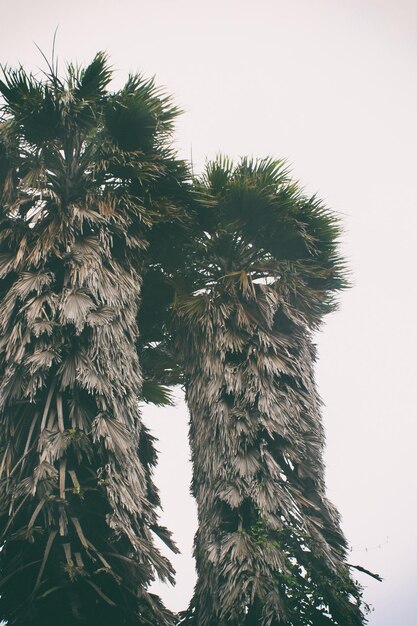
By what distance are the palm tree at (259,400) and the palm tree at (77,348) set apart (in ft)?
2.28

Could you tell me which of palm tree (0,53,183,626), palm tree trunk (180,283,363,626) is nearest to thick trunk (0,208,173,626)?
palm tree (0,53,183,626)

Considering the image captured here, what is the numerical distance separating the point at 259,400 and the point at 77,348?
2.22 metres

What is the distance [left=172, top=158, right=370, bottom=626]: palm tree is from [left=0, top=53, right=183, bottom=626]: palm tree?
69cm

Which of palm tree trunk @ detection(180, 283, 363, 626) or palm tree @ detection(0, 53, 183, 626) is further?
palm tree trunk @ detection(180, 283, 363, 626)

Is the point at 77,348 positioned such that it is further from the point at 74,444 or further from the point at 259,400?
the point at 259,400

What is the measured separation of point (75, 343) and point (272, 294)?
9.16ft

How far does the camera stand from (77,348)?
658cm

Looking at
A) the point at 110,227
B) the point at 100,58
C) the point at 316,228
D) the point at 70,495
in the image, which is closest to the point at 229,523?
the point at 70,495

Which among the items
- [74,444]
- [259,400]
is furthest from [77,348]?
[259,400]

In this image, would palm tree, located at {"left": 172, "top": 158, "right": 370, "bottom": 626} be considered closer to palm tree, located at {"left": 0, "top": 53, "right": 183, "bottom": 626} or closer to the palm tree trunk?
the palm tree trunk

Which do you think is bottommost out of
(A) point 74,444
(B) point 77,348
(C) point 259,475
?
(A) point 74,444

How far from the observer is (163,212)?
7.95 metres

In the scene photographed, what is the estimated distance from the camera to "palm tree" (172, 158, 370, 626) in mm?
6551

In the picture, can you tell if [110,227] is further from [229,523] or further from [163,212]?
[229,523]
